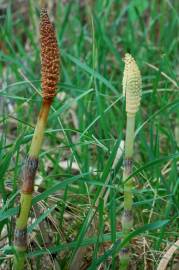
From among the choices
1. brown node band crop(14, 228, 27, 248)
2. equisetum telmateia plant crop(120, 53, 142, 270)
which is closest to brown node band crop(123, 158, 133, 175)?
equisetum telmateia plant crop(120, 53, 142, 270)

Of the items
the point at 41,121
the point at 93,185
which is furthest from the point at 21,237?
the point at 93,185

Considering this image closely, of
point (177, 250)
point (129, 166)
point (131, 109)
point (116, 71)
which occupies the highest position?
point (116, 71)

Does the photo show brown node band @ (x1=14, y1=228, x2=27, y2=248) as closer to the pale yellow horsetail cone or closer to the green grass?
the green grass

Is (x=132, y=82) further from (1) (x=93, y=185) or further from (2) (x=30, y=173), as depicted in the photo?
(1) (x=93, y=185)

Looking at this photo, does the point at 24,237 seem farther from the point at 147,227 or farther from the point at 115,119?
the point at 115,119

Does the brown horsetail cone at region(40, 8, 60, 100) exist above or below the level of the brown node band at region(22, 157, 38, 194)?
above

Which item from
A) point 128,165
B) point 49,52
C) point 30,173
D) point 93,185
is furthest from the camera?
point 93,185

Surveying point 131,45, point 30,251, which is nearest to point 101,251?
point 30,251
